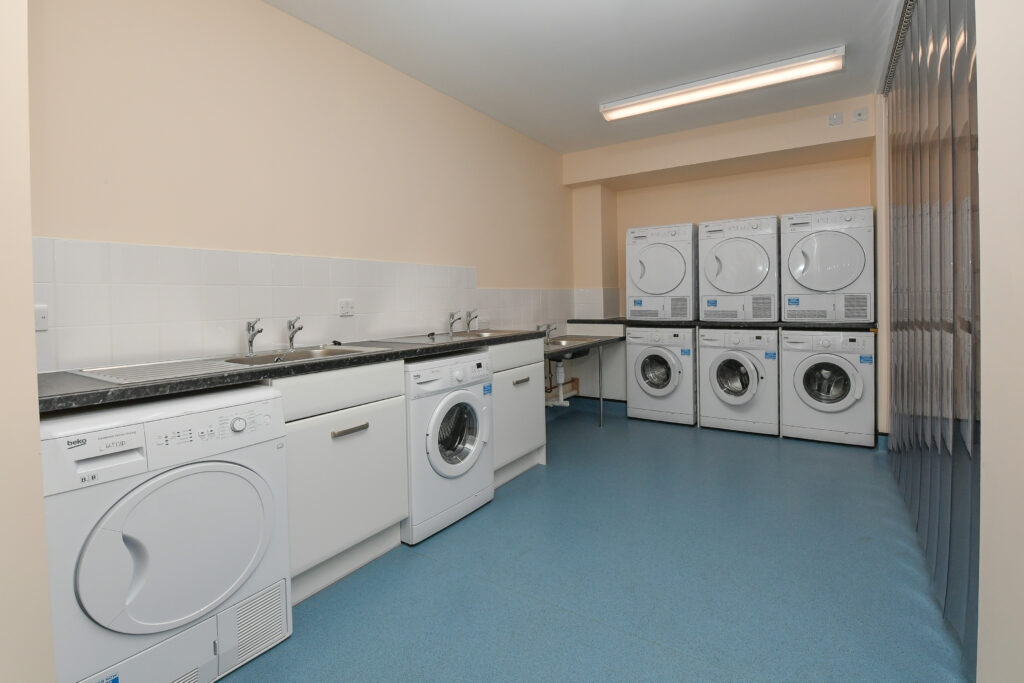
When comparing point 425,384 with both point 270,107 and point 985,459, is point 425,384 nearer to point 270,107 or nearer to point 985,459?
point 270,107

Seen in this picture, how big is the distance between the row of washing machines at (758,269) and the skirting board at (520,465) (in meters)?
1.89

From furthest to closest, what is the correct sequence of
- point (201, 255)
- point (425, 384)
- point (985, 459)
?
point (425, 384) → point (201, 255) → point (985, 459)

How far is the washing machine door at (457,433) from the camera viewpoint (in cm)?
253

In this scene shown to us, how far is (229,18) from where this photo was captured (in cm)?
235

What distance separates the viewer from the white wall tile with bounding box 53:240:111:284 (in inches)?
72.2

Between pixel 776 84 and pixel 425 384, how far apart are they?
3159 millimetres

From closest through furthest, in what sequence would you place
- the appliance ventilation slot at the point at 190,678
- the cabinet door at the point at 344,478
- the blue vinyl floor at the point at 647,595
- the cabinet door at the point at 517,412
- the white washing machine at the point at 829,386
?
the appliance ventilation slot at the point at 190,678, the blue vinyl floor at the point at 647,595, the cabinet door at the point at 344,478, the cabinet door at the point at 517,412, the white washing machine at the point at 829,386

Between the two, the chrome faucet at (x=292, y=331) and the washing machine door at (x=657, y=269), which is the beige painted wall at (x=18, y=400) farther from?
the washing machine door at (x=657, y=269)

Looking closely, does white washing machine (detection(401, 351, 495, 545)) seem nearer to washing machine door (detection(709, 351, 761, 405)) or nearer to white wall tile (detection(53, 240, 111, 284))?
white wall tile (detection(53, 240, 111, 284))

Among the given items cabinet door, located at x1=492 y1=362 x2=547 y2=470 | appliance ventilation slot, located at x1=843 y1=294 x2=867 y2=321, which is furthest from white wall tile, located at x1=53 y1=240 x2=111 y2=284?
appliance ventilation slot, located at x1=843 y1=294 x2=867 y2=321

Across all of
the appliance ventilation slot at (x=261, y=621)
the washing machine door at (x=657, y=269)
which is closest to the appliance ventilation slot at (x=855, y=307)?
the washing machine door at (x=657, y=269)

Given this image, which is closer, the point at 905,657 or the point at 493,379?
the point at 905,657

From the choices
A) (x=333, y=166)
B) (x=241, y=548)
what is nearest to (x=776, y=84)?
(x=333, y=166)

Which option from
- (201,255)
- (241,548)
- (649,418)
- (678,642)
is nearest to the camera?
(241,548)
